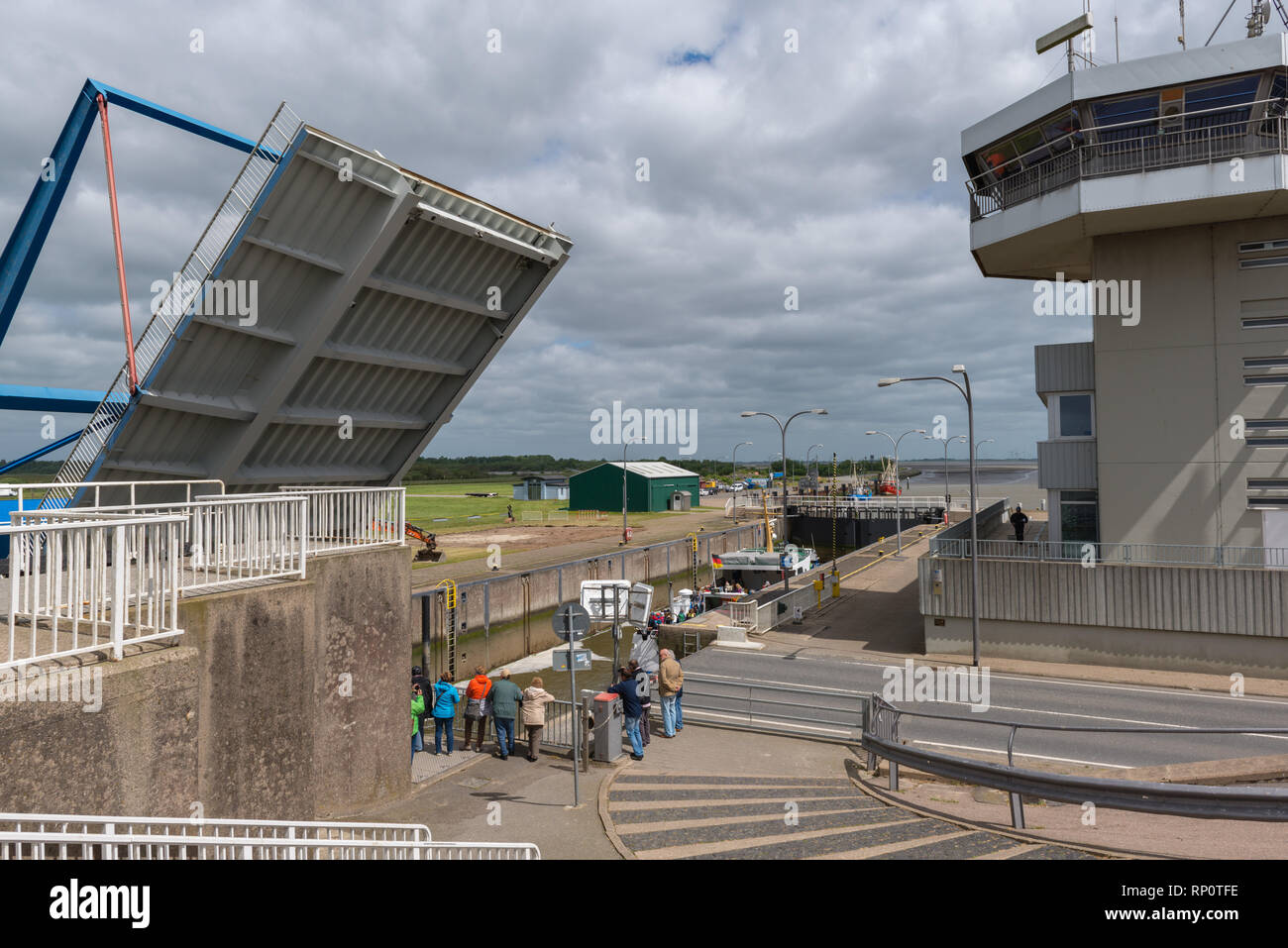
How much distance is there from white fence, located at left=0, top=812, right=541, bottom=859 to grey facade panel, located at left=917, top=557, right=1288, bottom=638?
16.6m

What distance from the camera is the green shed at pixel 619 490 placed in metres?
76.4

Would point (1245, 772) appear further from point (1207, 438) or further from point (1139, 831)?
point (1207, 438)

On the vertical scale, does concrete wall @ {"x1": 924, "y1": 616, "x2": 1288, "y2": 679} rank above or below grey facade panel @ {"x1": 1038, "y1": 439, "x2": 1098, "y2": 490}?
below

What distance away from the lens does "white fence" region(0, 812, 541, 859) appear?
4.00m

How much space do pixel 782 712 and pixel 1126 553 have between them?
1130 centimetres

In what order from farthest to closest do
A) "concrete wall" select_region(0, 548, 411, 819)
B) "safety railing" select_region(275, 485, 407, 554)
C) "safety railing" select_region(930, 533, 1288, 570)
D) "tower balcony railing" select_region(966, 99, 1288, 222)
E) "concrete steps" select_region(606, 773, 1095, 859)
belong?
"safety railing" select_region(930, 533, 1288, 570)
"tower balcony railing" select_region(966, 99, 1288, 222)
"safety railing" select_region(275, 485, 407, 554)
"concrete steps" select_region(606, 773, 1095, 859)
"concrete wall" select_region(0, 548, 411, 819)

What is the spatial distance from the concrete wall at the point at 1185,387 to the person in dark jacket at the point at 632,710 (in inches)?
611

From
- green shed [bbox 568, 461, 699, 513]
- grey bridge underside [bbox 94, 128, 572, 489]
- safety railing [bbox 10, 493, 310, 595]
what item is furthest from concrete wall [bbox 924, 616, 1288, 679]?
green shed [bbox 568, 461, 699, 513]

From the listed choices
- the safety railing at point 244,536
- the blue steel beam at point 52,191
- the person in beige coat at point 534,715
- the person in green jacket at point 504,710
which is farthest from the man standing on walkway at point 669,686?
the blue steel beam at point 52,191

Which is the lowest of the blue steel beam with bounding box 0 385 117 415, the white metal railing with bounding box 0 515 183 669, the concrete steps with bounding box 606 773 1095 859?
the concrete steps with bounding box 606 773 1095 859

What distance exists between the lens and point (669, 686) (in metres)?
12.9

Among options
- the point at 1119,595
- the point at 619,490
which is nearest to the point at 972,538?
the point at 1119,595

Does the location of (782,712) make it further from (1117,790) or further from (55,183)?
(55,183)

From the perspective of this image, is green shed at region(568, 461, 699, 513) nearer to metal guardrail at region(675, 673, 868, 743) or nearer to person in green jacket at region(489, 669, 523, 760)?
metal guardrail at region(675, 673, 868, 743)
